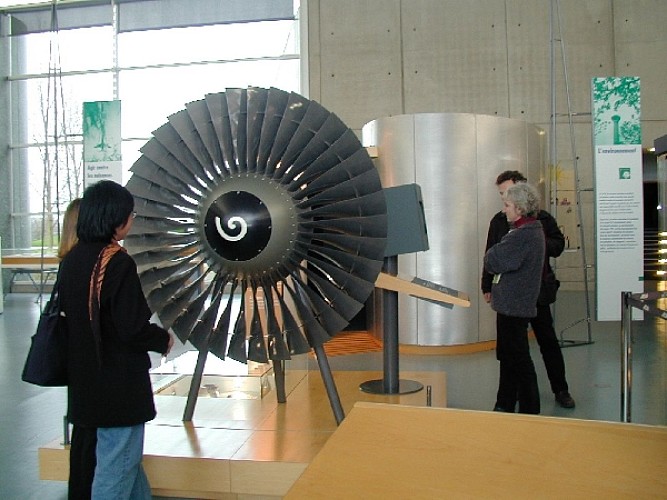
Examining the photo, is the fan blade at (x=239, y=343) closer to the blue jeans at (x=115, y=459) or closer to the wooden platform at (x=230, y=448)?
the wooden platform at (x=230, y=448)

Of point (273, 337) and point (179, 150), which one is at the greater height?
point (179, 150)

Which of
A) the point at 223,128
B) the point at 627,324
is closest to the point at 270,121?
the point at 223,128

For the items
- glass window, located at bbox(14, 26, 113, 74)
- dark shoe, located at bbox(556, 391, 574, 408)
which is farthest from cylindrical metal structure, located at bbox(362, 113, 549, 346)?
glass window, located at bbox(14, 26, 113, 74)

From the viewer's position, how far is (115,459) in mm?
2346

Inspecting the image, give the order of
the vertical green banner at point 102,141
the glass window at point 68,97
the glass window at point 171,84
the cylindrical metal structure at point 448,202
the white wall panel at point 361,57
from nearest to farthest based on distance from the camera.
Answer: the cylindrical metal structure at point 448,202 → the vertical green banner at point 102,141 → the white wall panel at point 361,57 → the glass window at point 171,84 → the glass window at point 68,97

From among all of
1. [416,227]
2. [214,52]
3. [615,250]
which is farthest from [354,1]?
[416,227]

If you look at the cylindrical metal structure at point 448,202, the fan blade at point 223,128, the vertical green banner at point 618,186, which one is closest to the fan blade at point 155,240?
the fan blade at point 223,128

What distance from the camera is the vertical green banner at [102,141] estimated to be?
23.7 ft

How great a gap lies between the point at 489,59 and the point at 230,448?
824 centimetres

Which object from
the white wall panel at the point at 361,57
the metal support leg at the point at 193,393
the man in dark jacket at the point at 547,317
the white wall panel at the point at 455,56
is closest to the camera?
the metal support leg at the point at 193,393

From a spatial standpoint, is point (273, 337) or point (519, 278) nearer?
point (273, 337)

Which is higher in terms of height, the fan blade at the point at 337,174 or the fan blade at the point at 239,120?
the fan blade at the point at 239,120

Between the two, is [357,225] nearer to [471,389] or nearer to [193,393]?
[193,393]

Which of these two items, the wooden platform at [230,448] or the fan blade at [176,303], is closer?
the wooden platform at [230,448]
